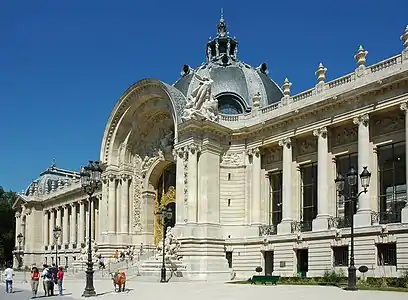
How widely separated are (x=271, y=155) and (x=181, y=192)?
7.53 meters

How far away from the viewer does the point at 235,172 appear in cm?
4534

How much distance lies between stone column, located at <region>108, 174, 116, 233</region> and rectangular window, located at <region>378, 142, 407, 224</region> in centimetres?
2733

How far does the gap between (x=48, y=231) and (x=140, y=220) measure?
35.7 metres

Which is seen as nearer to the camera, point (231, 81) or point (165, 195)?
point (231, 81)

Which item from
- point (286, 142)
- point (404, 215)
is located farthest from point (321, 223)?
point (286, 142)

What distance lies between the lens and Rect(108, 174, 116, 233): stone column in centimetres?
5409

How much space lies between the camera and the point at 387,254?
3278 cm

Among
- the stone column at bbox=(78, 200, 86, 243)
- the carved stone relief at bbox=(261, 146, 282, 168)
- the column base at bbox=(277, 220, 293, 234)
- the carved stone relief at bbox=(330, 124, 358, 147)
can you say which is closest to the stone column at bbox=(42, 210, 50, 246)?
the stone column at bbox=(78, 200, 86, 243)

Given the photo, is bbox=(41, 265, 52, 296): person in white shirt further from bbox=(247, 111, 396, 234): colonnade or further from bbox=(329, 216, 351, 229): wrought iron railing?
bbox=(329, 216, 351, 229): wrought iron railing

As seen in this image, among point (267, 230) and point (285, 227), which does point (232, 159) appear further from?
point (285, 227)

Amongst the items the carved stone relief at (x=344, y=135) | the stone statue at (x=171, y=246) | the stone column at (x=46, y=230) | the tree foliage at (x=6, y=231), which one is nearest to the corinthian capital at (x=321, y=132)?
the carved stone relief at (x=344, y=135)

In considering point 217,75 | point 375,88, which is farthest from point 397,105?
point 217,75

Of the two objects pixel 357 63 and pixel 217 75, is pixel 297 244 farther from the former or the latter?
pixel 217 75

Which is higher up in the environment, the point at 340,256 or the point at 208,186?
the point at 208,186
